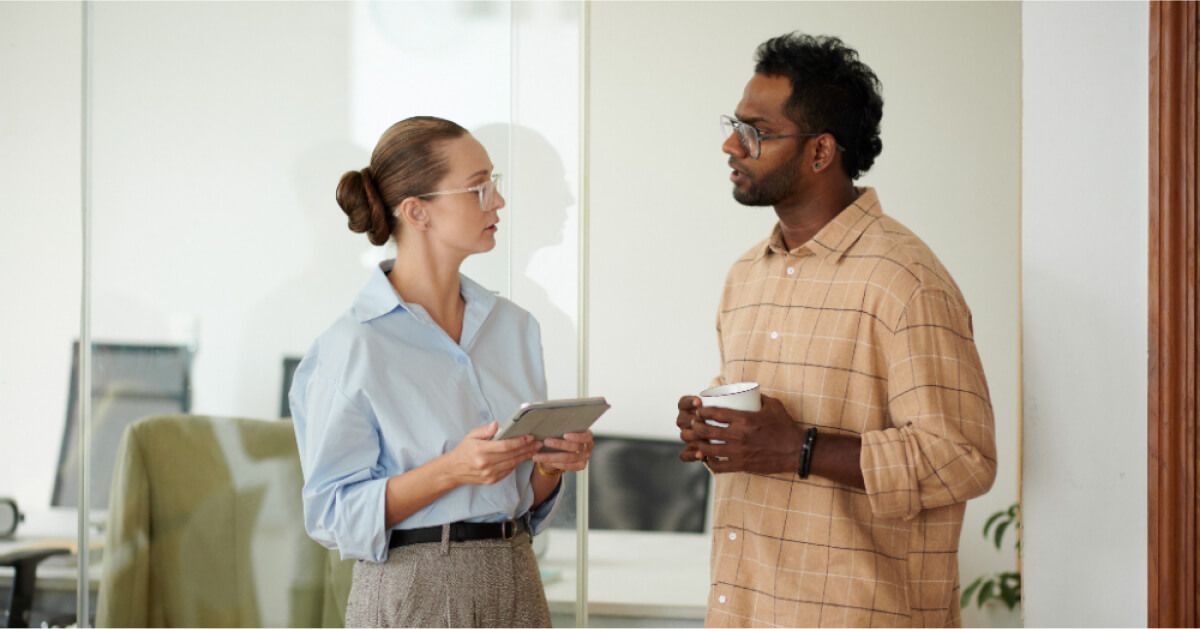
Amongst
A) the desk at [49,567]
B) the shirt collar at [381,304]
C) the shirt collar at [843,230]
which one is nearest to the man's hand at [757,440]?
the shirt collar at [843,230]

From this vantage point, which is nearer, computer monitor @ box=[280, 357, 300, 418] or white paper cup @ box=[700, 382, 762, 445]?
white paper cup @ box=[700, 382, 762, 445]

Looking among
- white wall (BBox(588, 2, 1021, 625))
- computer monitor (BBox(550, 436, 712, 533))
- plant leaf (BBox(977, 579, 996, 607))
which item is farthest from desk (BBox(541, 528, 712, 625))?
plant leaf (BBox(977, 579, 996, 607))

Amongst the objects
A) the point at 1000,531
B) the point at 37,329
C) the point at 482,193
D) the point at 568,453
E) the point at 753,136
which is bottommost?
the point at 1000,531

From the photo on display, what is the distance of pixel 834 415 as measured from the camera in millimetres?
1809

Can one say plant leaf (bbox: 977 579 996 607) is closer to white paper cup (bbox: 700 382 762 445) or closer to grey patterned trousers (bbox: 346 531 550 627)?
white paper cup (bbox: 700 382 762 445)

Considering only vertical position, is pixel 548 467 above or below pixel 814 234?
below

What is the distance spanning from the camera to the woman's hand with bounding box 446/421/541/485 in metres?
1.60

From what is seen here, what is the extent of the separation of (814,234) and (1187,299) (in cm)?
65

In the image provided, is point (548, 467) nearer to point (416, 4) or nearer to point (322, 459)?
point (322, 459)

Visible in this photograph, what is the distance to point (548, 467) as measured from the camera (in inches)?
69.9

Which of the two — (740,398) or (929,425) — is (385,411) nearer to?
(740,398)

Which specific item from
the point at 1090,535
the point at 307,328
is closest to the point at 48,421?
the point at 307,328

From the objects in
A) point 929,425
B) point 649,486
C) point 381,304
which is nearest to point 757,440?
point 929,425

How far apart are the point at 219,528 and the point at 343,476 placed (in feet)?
2.62
